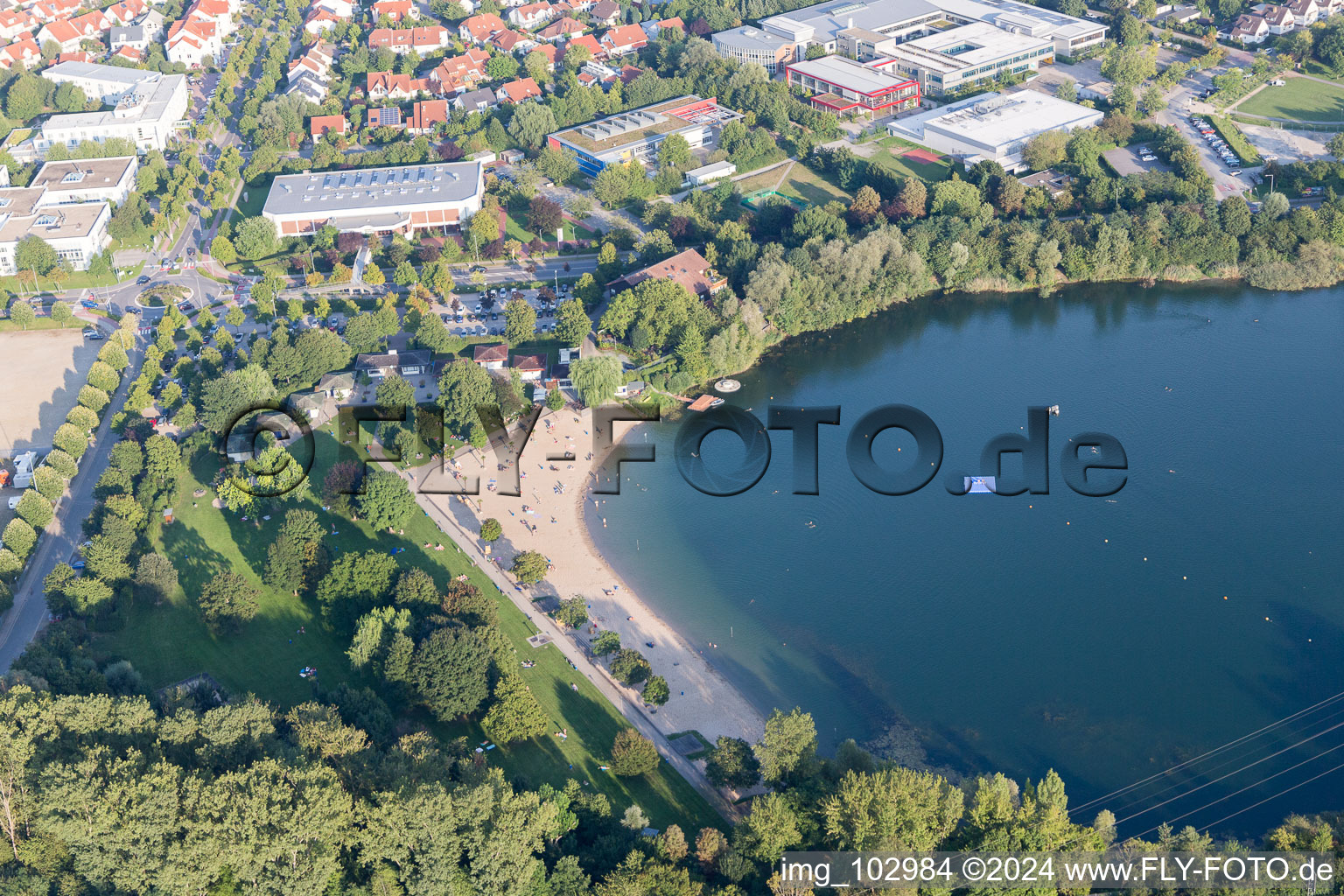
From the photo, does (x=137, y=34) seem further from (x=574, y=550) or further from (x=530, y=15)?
(x=574, y=550)

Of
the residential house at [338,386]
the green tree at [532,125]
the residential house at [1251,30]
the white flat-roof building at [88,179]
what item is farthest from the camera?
the residential house at [1251,30]

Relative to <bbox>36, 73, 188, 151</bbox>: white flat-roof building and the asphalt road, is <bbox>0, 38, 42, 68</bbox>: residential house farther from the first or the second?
the asphalt road

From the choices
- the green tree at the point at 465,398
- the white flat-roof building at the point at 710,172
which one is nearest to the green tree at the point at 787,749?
the green tree at the point at 465,398

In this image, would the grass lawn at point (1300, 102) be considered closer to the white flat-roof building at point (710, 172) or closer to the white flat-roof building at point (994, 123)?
the white flat-roof building at point (994, 123)

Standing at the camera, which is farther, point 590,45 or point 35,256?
point 590,45

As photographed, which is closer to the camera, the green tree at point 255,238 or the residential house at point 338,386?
the residential house at point 338,386

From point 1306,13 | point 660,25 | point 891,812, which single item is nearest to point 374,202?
point 660,25

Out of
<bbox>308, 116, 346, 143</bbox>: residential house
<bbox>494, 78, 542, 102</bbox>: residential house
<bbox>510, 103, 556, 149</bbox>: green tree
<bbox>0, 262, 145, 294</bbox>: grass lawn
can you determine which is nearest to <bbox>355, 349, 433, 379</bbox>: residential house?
<bbox>0, 262, 145, 294</bbox>: grass lawn
